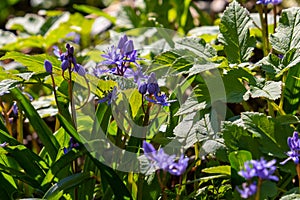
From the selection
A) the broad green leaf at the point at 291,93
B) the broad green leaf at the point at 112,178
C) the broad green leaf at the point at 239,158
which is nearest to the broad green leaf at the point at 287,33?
the broad green leaf at the point at 291,93

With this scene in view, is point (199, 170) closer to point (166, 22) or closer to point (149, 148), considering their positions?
point (149, 148)

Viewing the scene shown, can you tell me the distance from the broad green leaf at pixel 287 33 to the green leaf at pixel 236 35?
0.07m

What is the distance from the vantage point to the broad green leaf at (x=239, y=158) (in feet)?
3.78

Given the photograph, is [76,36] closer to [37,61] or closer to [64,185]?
[37,61]

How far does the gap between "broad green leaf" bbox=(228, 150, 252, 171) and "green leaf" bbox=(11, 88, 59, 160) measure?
48 cm

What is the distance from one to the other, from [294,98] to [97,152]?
0.53m

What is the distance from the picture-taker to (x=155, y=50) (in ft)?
6.89

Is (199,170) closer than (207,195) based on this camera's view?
No

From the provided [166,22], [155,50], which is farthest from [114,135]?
[166,22]

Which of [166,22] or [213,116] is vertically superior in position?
[213,116]

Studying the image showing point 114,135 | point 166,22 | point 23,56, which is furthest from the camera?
point 166,22

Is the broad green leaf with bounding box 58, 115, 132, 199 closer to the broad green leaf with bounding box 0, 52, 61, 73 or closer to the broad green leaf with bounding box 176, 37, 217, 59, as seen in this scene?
the broad green leaf with bounding box 0, 52, 61, 73

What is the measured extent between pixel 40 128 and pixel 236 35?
1.79 ft

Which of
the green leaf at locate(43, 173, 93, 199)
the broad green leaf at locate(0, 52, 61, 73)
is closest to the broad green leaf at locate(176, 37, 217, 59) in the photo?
the broad green leaf at locate(0, 52, 61, 73)
